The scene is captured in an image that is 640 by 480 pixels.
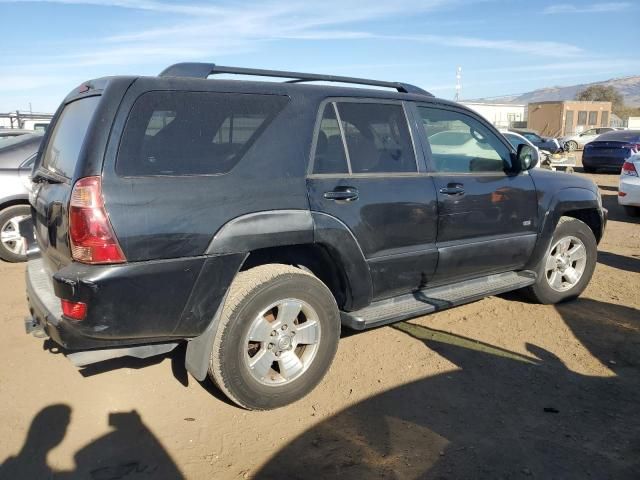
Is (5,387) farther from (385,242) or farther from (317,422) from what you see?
(385,242)

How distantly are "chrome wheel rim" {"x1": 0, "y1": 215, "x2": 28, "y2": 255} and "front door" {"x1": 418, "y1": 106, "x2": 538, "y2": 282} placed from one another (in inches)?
198

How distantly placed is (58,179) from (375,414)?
2.27 metres

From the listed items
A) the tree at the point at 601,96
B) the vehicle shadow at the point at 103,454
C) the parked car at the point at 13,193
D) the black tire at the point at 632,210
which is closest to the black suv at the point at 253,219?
the vehicle shadow at the point at 103,454

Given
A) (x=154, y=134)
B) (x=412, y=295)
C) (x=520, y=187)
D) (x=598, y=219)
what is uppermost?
(x=154, y=134)

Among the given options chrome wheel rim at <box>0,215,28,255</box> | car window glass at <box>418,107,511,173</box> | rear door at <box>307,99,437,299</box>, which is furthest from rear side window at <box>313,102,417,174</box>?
chrome wheel rim at <box>0,215,28,255</box>

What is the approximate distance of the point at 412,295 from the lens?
161 inches

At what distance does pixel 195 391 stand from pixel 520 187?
2951 millimetres

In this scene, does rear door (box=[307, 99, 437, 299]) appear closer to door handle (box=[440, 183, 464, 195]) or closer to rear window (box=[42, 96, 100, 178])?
door handle (box=[440, 183, 464, 195])

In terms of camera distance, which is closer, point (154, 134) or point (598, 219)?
point (154, 134)

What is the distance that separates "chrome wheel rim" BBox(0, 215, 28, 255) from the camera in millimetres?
6652

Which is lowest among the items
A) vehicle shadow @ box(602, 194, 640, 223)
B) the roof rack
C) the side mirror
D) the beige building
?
vehicle shadow @ box(602, 194, 640, 223)

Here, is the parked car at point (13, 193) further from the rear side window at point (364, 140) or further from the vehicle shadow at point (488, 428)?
the vehicle shadow at point (488, 428)

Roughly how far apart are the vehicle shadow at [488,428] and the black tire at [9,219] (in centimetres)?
512

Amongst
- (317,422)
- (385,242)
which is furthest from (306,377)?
(385,242)
